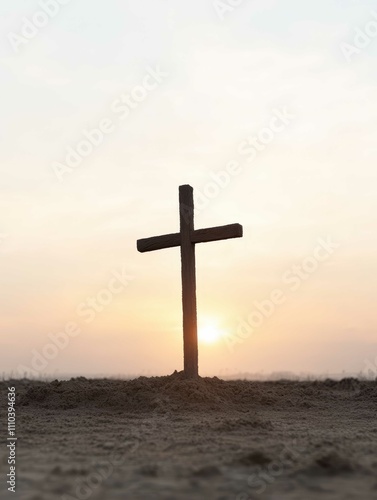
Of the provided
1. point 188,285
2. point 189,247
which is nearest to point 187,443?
point 188,285

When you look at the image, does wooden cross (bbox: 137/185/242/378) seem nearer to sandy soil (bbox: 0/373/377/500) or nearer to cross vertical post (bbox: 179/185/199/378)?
cross vertical post (bbox: 179/185/199/378)

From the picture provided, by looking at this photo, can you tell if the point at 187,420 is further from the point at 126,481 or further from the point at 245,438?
the point at 126,481

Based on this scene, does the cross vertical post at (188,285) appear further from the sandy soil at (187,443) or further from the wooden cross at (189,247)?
the sandy soil at (187,443)

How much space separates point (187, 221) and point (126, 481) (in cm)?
638

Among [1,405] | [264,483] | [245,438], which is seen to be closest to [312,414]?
[245,438]

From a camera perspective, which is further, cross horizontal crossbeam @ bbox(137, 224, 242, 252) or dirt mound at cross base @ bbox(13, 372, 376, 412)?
cross horizontal crossbeam @ bbox(137, 224, 242, 252)

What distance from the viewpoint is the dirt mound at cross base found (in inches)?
331
